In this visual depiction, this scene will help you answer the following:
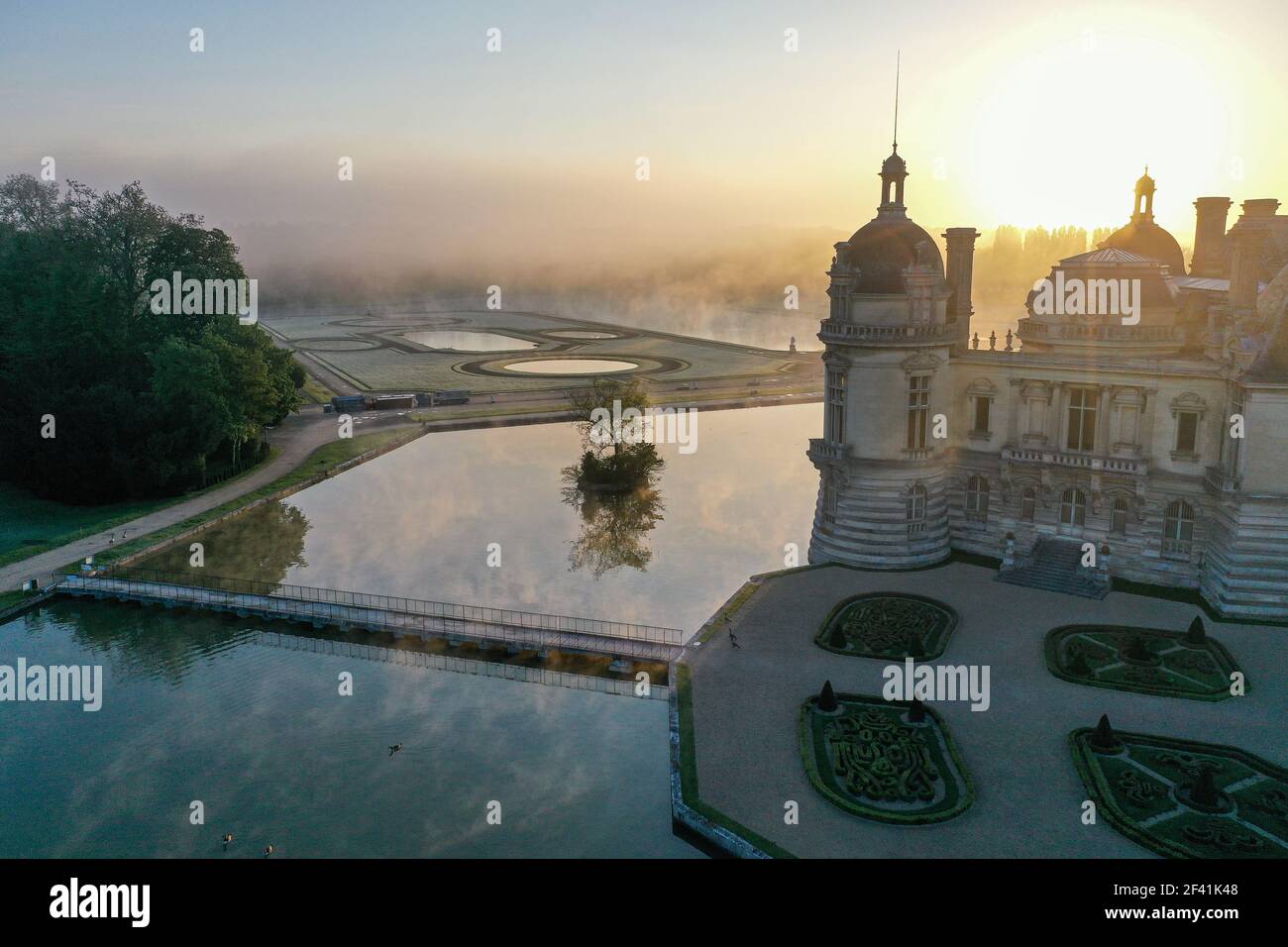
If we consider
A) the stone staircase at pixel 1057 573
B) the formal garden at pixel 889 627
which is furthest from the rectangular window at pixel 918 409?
the formal garden at pixel 889 627

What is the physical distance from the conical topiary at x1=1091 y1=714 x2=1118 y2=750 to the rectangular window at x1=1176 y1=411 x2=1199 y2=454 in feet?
69.8

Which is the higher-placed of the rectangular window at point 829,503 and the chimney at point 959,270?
the chimney at point 959,270

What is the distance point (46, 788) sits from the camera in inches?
1412

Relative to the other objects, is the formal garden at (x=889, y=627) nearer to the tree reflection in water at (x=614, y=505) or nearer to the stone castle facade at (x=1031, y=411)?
the stone castle facade at (x=1031, y=411)

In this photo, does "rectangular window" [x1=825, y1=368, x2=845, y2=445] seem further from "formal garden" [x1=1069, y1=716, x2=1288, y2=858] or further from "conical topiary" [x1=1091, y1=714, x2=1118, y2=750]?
"conical topiary" [x1=1091, y1=714, x2=1118, y2=750]

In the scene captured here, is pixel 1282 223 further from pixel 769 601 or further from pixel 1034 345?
pixel 769 601

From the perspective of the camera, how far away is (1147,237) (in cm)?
6538

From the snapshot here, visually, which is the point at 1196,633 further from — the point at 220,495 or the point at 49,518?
the point at 49,518

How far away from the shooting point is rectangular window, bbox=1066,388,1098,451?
53312mm

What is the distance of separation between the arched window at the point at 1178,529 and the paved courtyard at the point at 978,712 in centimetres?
324

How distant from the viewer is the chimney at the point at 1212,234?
2542 inches

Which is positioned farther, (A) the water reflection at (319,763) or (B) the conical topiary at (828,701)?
(B) the conical topiary at (828,701)

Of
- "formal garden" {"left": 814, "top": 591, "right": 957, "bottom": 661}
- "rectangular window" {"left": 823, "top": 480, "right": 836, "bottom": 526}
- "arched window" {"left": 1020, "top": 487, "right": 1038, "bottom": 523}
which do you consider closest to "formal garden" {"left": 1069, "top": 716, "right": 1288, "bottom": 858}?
A: "formal garden" {"left": 814, "top": 591, "right": 957, "bottom": 661}

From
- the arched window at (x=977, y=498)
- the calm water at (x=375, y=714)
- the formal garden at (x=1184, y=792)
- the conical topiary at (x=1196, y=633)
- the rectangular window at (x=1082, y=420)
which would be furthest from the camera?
the arched window at (x=977, y=498)
